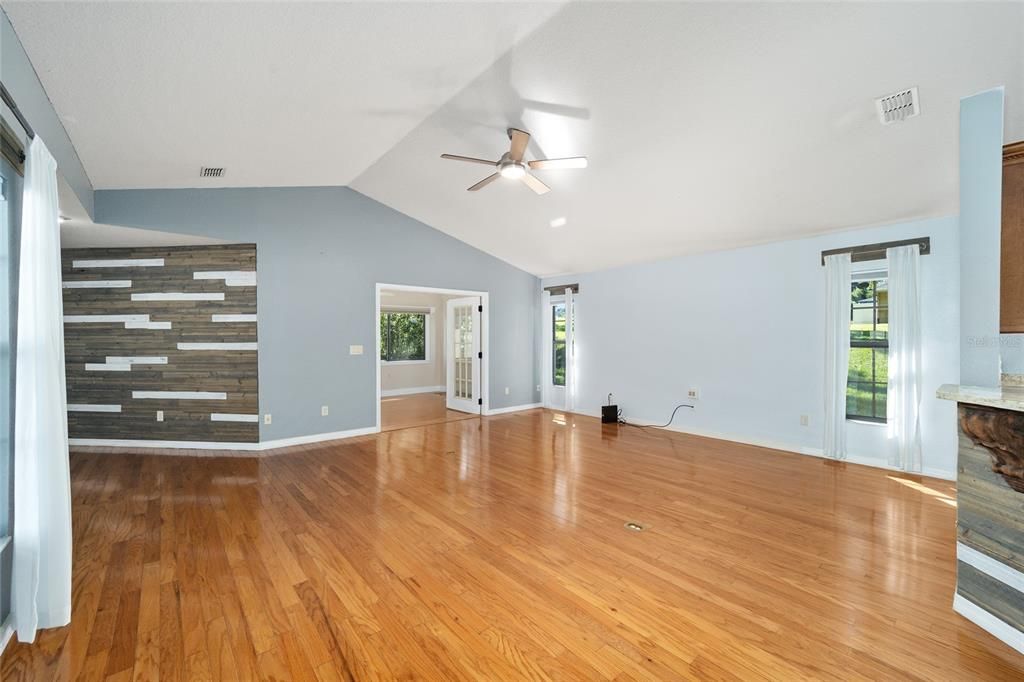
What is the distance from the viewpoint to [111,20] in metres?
2.10

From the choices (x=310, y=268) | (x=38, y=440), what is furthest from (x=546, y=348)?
(x=38, y=440)

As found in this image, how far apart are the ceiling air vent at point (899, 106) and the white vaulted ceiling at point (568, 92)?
0.05m

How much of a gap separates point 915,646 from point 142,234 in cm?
660

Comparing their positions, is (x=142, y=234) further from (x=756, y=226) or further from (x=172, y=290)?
(x=756, y=226)

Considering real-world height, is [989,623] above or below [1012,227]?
below

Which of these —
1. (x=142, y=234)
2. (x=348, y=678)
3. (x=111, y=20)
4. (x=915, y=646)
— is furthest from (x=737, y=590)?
(x=142, y=234)

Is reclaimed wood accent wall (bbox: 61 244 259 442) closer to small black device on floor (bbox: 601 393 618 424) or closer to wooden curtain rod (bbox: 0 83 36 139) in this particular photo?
wooden curtain rod (bbox: 0 83 36 139)

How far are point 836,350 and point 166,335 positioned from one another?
7.29 meters

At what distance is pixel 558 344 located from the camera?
7.76 meters

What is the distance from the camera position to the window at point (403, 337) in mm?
9328

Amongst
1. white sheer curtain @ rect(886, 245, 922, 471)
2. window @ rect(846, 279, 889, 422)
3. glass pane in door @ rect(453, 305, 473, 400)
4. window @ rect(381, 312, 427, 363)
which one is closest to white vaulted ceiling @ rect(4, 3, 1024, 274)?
white sheer curtain @ rect(886, 245, 922, 471)

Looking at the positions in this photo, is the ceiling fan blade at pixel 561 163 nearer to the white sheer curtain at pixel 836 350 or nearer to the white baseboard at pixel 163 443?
the white sheer curtain at pixel 836 350

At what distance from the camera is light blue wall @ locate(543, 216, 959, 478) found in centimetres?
387

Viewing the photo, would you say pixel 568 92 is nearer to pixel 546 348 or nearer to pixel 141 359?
pixel 546 348
